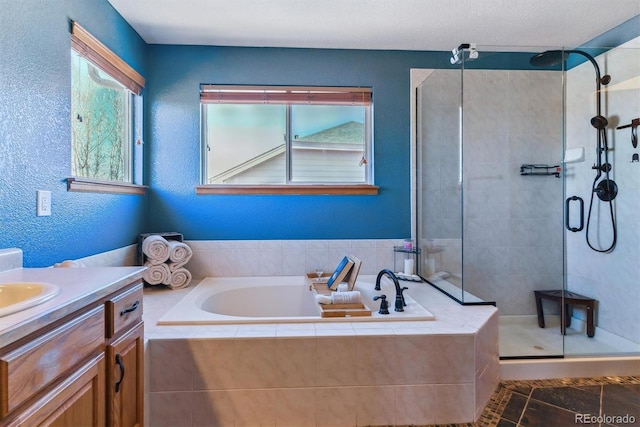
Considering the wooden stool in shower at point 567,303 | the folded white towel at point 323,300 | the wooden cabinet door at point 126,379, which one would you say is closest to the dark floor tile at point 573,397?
the wooden stool in shower at point 567,303

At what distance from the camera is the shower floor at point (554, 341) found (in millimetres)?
2125

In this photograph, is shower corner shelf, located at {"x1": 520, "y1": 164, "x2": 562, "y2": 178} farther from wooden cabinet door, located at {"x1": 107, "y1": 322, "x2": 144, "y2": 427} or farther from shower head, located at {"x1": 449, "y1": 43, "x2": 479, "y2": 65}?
wooden cabinet door, located at {"x1": 107, "y1": 322, "x2": 144, "y2": 427}

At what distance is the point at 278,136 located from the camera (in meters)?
2.79

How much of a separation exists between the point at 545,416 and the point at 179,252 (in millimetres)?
2434

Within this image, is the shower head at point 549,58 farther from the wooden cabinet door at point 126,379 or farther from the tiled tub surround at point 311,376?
the wooden cabinet door at point 126,379

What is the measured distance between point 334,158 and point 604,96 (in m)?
2.09

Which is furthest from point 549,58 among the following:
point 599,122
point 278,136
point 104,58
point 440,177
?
point 104,58

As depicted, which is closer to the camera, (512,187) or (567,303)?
(567,303)

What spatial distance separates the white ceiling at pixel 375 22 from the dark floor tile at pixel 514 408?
2362mm

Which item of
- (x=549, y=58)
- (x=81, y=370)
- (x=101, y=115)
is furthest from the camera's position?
(x=549, y=58)

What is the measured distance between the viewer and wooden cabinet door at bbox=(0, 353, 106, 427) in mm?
791

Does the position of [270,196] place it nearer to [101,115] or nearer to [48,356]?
[101,115]

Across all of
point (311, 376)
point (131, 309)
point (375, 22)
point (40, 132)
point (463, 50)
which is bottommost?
point (311, 376)

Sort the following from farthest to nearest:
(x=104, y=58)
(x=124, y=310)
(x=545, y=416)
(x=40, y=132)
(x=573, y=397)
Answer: (x=104, y=58), (x=573, y=397), (x=545, y=416), (x=40, y=132), (x=124, y=310)
